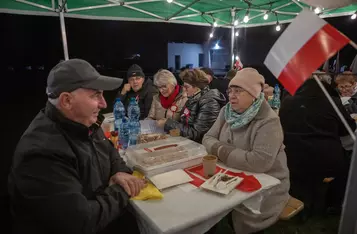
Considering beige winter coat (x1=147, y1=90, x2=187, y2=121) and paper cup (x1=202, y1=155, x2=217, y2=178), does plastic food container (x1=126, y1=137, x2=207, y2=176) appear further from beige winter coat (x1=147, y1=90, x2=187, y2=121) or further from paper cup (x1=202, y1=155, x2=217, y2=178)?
beige winter coat (x1=147, y1=90, x2=187, y2=121)

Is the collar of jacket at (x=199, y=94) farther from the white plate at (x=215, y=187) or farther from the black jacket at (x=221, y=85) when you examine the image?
the black jacket at (x=221, y=85)

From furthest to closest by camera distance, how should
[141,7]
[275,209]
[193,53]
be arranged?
[193,53] < [141,7] < [275,209]

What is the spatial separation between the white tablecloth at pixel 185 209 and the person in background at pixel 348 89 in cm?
312

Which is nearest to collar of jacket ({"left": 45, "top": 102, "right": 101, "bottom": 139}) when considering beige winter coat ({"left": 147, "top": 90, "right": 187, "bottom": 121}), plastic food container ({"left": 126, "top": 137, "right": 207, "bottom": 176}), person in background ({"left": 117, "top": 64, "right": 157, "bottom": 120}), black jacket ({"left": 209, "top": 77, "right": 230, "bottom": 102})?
plastic food container ({"left": 126, "top": 137, "right": 207, "bottom": 176})

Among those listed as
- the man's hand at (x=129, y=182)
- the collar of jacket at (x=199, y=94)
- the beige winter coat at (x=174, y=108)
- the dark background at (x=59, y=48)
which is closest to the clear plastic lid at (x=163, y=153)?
the man's hand at (x=129, y=182)

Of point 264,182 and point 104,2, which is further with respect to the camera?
point 104,2

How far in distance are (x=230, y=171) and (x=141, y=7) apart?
177 inches

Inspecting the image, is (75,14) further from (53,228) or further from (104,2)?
(53,228)

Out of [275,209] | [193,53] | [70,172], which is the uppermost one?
[193,53]

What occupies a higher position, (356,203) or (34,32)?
(34,32)

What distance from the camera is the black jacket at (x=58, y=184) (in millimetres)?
1060

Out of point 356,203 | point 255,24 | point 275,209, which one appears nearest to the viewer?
point 356,203

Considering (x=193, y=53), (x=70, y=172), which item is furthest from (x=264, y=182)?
(x=193, y=53)

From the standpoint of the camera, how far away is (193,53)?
864cm
